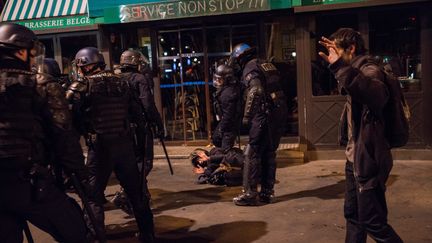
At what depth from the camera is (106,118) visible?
488 cm

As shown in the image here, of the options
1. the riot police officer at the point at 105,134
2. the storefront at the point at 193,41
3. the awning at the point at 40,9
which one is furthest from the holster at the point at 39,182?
the awning at the point at 40,9

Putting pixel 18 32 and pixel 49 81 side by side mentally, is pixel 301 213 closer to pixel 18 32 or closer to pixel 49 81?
pixel 49 81

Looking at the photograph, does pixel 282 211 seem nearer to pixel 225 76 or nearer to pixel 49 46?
pixel 225 76

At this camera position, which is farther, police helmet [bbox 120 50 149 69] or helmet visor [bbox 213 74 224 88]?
helmet visor [bbox 213 74 224 88]

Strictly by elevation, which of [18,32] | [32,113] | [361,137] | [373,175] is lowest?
[373,175]

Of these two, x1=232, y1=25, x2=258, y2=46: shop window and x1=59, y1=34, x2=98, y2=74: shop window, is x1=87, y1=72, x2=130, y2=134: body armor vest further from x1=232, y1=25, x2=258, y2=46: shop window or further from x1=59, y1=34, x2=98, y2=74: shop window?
x1=59, y1=34, x2=98, y2=74: shop window

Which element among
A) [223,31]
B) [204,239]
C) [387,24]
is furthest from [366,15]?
[204,239]

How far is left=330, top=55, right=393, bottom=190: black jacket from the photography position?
11.9 ft

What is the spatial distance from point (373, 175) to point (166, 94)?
7373mm

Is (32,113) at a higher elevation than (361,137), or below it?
higher

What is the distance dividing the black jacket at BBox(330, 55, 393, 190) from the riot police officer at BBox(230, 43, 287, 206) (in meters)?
2.46

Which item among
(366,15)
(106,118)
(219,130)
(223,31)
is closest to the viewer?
(106,118)

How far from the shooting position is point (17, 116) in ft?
11.1

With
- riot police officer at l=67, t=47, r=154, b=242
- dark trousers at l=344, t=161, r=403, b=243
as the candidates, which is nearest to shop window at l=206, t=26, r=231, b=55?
riot police officer at l=67, t=47, r=154, b=242
